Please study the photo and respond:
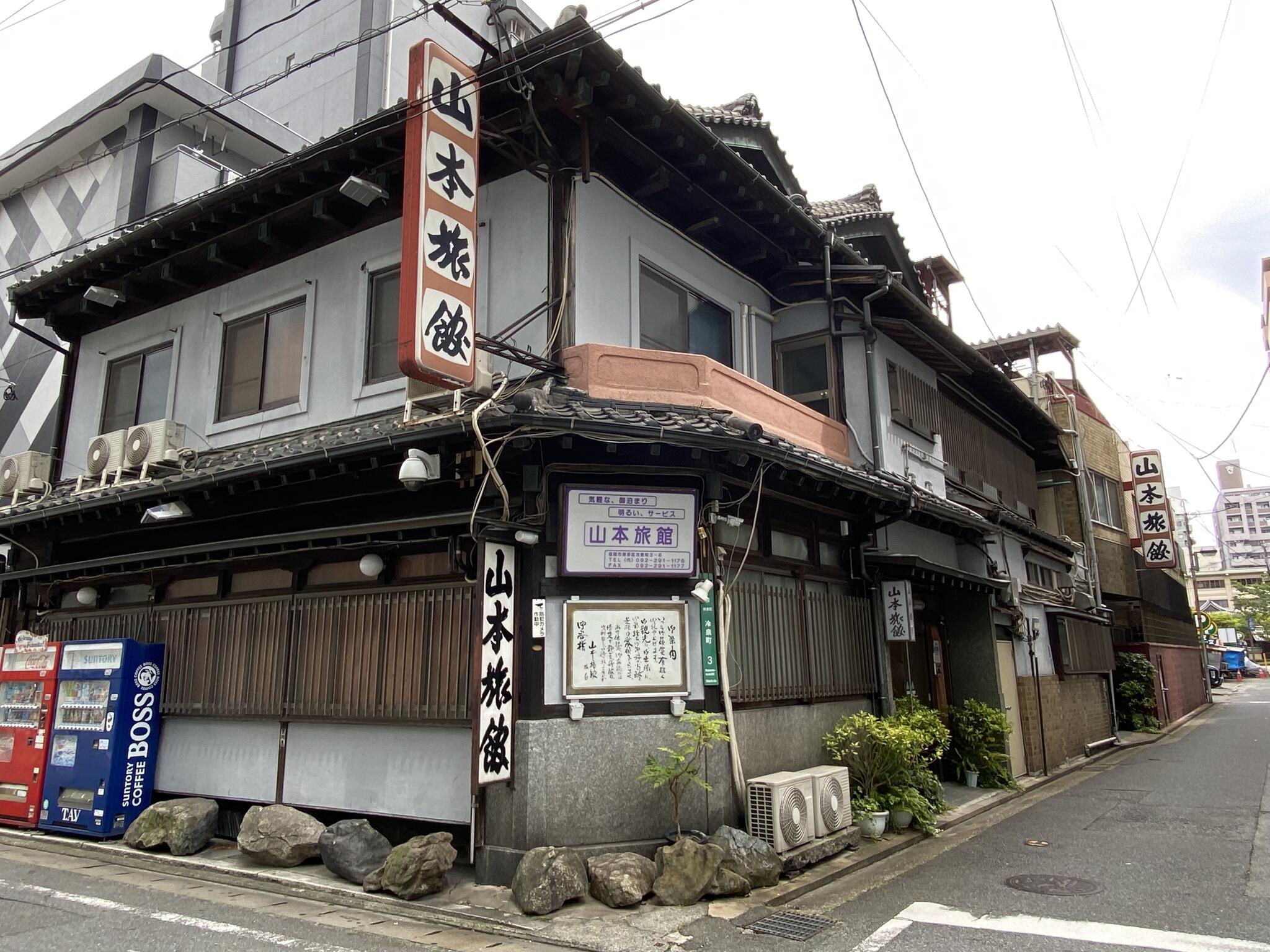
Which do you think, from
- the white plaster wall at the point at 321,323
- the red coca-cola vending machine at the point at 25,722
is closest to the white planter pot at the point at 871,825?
the white plaster wall at the point at 321,323

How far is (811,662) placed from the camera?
36.6ft

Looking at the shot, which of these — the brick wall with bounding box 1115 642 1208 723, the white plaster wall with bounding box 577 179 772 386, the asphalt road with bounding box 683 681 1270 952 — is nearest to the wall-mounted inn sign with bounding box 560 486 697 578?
the white plaster wall with bounding box 577 179 772 386

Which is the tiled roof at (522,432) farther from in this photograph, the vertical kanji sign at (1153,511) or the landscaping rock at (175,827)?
the vertical kanji sign at (1153,511)

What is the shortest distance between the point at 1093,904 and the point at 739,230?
30.5ft

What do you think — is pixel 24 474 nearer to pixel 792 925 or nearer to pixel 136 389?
pixel 136 389

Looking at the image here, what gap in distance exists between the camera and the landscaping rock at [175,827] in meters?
9.48

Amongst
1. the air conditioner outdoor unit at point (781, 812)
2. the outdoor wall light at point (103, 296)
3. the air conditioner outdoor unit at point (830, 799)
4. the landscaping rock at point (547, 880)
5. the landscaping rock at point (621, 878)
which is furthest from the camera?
the outdoor wall light at point (103, 296)

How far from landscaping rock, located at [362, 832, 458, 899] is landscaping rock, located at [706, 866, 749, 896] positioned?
2.51 meters

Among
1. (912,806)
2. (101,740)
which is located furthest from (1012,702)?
(101,740)

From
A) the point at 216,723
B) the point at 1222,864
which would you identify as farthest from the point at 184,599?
the point at 1222,864

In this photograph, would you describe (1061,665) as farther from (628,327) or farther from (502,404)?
(502,404)

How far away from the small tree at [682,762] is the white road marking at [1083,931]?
226cm

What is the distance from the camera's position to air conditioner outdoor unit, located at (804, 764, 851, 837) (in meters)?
9.41

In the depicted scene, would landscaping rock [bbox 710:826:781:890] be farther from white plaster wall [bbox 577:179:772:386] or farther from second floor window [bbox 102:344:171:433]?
second floor window [bbox 102:344:171:433]
